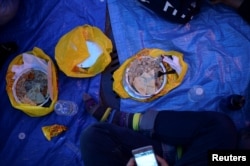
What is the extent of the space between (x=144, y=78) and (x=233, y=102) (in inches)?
14.0

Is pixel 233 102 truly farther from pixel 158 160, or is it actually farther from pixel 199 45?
pixel 158 160

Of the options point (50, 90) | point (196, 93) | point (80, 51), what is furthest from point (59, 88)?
point (196, 93)

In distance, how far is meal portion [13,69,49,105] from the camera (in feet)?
5.02

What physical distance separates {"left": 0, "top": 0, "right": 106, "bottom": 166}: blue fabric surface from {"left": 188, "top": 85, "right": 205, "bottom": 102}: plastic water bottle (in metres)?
0.38

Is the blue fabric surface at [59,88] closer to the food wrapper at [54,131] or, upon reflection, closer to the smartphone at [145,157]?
the food wrapper at [54,131]

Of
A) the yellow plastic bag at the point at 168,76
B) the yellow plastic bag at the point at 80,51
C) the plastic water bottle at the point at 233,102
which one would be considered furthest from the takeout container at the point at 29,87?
the plastic water bottle at the point at 233,102

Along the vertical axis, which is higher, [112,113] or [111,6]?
[111,6]

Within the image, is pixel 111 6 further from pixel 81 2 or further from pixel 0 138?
pixel 0 138

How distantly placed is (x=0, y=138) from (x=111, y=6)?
0.72 metres

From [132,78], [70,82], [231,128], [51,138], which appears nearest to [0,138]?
[51,138]

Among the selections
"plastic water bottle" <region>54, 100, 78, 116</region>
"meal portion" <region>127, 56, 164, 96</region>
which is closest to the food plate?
"meal portion" <region>127, 56, 164, 96</region>

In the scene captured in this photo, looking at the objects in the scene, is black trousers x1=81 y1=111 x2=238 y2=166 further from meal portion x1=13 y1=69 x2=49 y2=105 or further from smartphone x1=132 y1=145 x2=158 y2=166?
meal portion x1=13 y1=69 x2=49 y2=105

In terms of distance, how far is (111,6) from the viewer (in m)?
1.63

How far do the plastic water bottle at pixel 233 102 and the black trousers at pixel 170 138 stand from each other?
16cm
